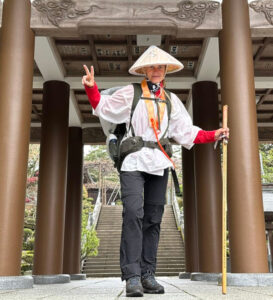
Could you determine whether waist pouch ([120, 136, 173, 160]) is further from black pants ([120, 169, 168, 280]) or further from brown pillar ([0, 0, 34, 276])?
brown pillar ([0, 0, 34, 276])

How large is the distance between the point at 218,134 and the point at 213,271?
4943 millimetres

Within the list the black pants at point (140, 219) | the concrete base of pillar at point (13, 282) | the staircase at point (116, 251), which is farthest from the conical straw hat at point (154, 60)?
the staircase at point (116, 251)

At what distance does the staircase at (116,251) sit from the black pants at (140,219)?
37.5 feet

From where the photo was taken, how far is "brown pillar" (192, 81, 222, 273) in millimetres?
7816

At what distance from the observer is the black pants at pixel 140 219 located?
3135mm

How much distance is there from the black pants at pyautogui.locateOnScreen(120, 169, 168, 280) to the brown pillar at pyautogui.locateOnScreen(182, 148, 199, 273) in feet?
23.9

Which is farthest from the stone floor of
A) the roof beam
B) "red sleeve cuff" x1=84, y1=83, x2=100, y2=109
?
the roof beam

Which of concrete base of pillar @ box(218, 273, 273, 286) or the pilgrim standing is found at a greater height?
the pilgrim standing

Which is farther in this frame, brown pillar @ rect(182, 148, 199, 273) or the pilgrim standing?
brown pillar @ rect(182, 148, 199, 273)

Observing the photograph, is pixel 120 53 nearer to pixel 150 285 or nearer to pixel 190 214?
pixel 190 214

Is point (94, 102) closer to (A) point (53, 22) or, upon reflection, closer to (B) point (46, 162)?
(A) point (53, 22)

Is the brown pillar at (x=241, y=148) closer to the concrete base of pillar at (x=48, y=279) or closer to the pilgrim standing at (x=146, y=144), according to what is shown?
the pilgrim standing at (x=146, y=144)

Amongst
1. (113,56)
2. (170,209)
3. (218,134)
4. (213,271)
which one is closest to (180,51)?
(113,56)

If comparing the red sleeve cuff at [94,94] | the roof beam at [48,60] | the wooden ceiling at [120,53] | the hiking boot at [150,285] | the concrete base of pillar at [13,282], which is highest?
the wooden ceiling at [120,53]
